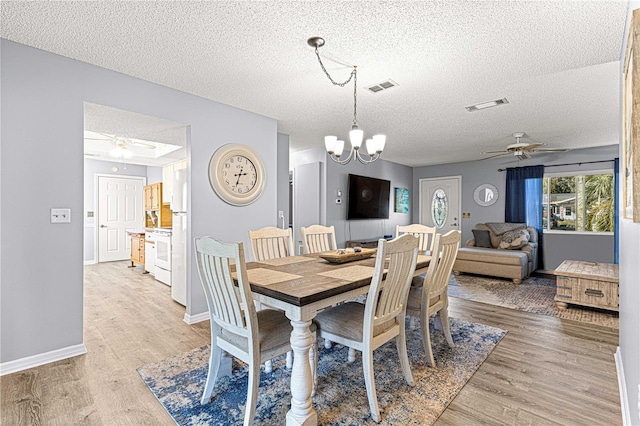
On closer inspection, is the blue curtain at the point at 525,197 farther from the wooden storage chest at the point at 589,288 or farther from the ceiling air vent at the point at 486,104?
the ceiling air vent at the point at 486,104

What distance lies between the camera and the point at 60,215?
7.89ft

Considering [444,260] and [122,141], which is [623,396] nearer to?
[444,260]

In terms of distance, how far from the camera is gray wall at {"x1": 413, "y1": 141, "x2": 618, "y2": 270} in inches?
220

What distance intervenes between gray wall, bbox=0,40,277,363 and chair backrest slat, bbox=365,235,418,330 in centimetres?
236

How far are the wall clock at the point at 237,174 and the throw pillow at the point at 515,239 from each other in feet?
15.0

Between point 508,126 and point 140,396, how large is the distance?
16.2ft

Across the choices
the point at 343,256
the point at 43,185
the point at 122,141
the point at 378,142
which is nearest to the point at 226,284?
the point at 343,256

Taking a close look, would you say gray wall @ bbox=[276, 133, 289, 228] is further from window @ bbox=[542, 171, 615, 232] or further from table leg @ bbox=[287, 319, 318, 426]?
window @ bbox=[542, 171, 615, 232]

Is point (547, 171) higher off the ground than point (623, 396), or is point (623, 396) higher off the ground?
point (547, 171)

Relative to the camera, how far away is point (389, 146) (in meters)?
5.56

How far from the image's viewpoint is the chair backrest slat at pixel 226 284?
1524 millimetres

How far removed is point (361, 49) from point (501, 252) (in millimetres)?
4393

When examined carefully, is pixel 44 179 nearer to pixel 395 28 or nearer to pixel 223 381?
pixel 223 381

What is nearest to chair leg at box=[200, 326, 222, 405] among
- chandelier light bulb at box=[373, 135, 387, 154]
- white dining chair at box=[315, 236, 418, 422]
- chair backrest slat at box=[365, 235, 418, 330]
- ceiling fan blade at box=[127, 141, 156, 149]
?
white dining chair at box=[315, 236, 418, 422]
